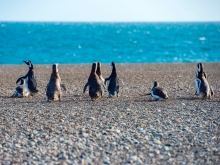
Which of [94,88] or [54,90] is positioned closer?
[54,90]

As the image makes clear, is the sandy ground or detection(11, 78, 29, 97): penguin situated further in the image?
detection(11, 78, 29, 97): penguin

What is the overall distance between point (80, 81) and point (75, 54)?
28.8m

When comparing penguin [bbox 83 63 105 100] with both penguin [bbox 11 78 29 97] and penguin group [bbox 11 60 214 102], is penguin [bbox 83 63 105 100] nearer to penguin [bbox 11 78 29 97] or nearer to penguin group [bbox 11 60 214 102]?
penguin group [bbox 11 60 214 102]

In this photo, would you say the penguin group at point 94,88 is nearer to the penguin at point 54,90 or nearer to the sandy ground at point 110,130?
the penguin at point 54,90

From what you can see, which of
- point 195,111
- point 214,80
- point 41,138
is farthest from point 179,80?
point 41,138

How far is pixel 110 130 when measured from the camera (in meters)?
9.82

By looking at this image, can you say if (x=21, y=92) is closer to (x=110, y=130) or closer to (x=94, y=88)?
(x=94, y=88)

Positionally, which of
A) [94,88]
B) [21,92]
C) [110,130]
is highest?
[94,88]

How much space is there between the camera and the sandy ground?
331 inches

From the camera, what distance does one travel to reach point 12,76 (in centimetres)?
2067

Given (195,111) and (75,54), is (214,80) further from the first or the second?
(75,54)

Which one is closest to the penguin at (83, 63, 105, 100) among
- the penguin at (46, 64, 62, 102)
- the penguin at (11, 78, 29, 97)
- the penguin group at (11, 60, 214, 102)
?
the penguin group at (11, 60, 214, 102)

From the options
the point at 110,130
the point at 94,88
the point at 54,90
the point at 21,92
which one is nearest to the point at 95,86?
the point at 94,88

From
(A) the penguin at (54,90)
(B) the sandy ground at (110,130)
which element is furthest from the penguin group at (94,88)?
(B) the sandy ground at (110,130)
